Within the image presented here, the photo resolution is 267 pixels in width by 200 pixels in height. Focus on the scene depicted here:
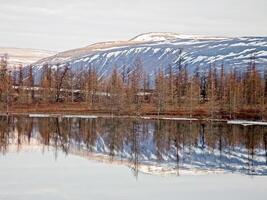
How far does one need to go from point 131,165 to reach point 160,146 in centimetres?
1176

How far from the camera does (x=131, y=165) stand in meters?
33.7

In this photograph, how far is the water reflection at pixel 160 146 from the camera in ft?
115

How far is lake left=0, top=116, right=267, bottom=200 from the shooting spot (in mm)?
23938

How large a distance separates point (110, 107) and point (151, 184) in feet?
283

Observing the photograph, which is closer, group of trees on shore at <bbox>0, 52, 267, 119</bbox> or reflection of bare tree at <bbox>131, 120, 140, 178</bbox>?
reflection of bare tree at <bbox>131, 120, 140, 178</bbox>

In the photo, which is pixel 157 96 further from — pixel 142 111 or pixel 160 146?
pixel 160 146

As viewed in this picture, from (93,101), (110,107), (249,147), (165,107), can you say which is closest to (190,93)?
(165,107)

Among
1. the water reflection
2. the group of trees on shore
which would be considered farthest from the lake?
the group of trees on shore

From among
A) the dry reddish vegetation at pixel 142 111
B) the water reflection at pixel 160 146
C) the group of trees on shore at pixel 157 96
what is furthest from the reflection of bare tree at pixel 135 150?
the group of trees on shore at pixel 157 96

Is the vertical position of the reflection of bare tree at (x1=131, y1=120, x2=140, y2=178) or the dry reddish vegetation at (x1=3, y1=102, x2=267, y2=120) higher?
the reflection of bare tree at (x1=131, y1=120, x2=140, y2=178)

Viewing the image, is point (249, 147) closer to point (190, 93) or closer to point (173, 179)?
point (173, 179)

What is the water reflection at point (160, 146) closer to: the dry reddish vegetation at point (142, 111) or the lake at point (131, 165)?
the lake at point (131, 165)

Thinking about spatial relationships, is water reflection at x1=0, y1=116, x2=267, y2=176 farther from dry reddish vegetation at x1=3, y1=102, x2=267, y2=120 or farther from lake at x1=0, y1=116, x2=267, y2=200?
dry reddish vegetation at x1=3, y1=102, x2=267, y2=120

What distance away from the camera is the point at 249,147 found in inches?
1779
